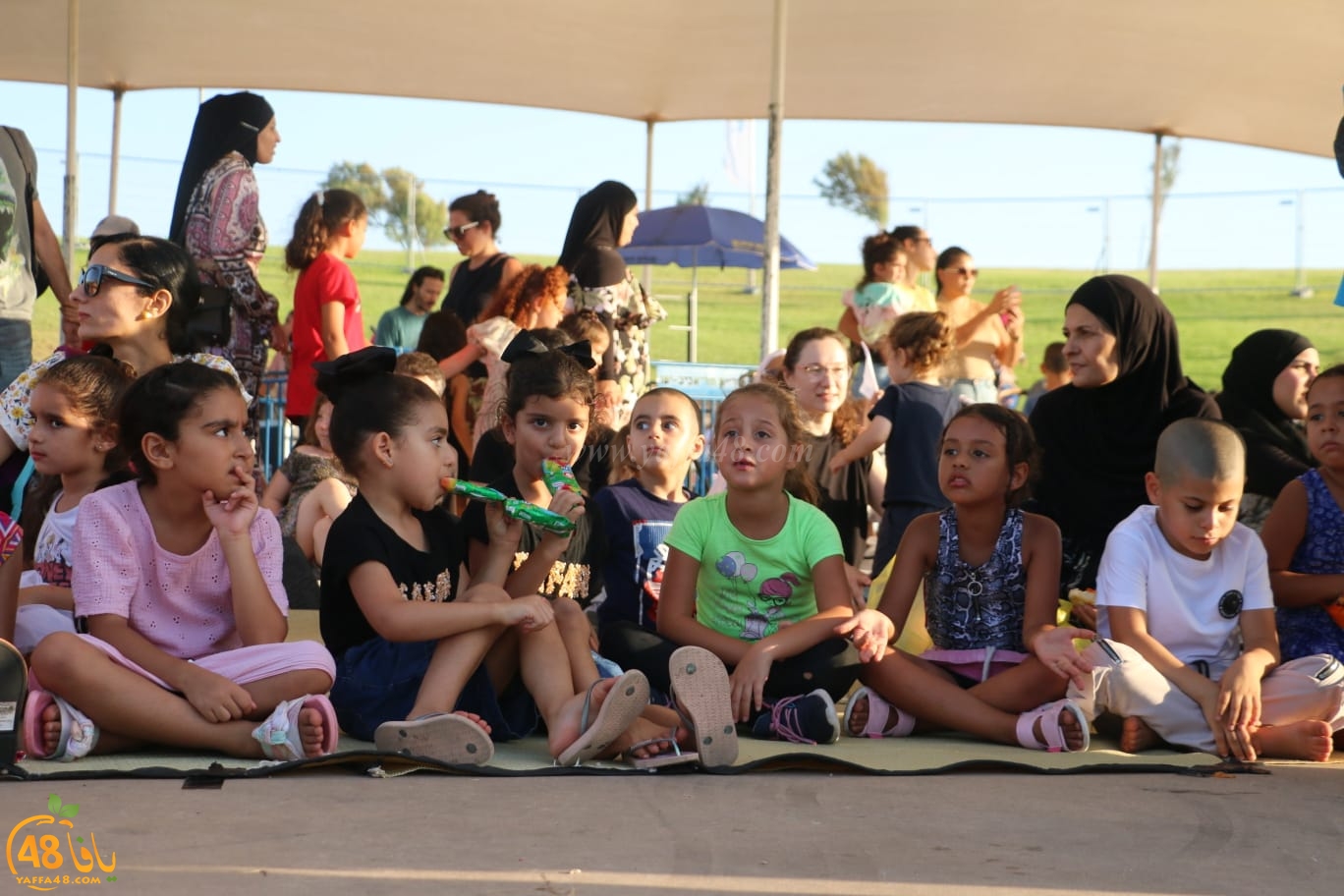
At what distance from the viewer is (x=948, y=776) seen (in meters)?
3.24

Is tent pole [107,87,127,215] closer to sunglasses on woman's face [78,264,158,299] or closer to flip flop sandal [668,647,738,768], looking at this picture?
sunglasses on woman's face [78,264,158,299]

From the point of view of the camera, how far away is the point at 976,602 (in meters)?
4.04

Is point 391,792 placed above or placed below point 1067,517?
below

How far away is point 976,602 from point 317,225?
146 inches

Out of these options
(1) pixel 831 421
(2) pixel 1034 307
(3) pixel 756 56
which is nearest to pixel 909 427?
(1) pixel 831 421

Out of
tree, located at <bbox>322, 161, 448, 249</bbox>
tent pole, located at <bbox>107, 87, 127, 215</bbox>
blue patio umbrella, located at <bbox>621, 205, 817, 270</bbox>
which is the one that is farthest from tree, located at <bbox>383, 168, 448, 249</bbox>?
tent pole, located at <bbox>107, 87, 127, 215</bbox>

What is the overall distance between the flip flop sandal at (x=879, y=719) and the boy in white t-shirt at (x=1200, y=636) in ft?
1.48

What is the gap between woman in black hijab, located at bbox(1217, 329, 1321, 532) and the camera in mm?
5387

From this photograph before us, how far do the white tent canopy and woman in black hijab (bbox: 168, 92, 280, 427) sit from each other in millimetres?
2576

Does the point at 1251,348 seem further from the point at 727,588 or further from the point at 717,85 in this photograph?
the point at 717,85

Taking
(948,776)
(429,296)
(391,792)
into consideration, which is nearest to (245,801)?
(391,792)

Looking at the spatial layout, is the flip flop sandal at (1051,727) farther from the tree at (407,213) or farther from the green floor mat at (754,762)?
the tree at (407,213)

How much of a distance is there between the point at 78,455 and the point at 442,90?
21.5 feet

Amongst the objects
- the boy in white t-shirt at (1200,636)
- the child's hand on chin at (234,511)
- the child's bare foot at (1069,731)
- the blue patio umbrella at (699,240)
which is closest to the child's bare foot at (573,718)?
the child's hand on chin at (234,511)
